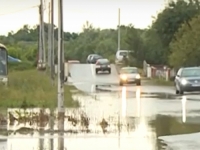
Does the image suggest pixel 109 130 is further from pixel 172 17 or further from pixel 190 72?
pixel 172 17

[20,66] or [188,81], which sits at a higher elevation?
[20,66]

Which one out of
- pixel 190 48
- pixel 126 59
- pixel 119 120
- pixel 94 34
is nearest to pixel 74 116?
pixel 119 120

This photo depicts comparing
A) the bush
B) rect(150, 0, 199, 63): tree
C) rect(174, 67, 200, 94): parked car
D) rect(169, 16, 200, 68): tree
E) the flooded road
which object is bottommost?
the flooded road

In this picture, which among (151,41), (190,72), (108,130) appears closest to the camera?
(108,130)

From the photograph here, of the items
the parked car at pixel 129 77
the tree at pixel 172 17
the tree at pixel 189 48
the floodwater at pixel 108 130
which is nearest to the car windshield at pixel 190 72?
the tree at pixel 189 48

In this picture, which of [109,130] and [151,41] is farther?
[151,41]

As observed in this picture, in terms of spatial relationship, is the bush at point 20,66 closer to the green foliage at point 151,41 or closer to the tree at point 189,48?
the green foliage at point 151,41

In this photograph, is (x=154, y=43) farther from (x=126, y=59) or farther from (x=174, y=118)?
(x=174, y=118)

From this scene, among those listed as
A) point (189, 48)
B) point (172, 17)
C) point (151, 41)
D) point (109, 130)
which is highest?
point (172, 17)

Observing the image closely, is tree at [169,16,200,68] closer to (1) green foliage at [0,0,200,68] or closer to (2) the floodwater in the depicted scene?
(1) green foliage at [0,0,200,68]

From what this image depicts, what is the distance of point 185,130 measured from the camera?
17078 mm

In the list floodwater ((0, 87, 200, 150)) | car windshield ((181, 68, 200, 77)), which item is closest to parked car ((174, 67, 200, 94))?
car windshield ((181, 68, 200, 77))

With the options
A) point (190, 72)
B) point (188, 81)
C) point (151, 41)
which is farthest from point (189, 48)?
point (151, 41)

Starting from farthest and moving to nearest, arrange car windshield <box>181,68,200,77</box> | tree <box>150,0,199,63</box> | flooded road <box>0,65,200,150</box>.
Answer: tree <box>150,0,199,63</box>
car windshield <box>181,68,200,77</box>
flooded road <box>0,65,200,150</box>
